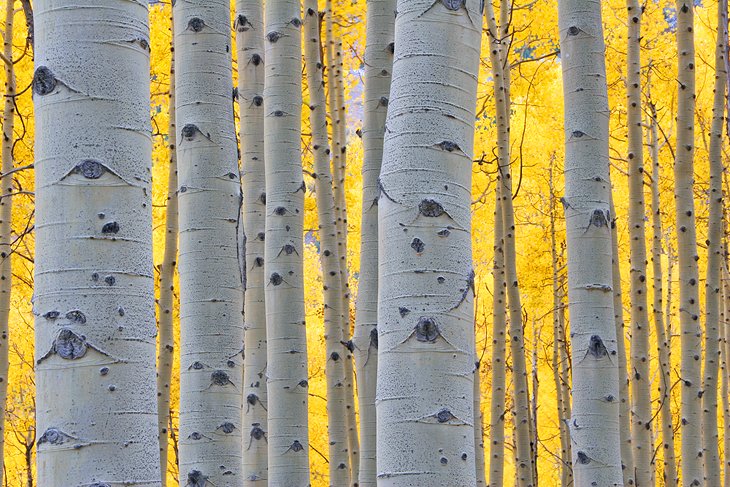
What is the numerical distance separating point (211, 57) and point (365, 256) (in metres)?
0.99

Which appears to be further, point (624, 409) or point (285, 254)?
point (624, 409)

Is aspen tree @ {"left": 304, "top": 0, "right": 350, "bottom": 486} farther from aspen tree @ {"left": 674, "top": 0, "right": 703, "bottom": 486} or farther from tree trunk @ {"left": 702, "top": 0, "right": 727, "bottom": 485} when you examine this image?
tree trunk @ {"left": 702, "top": 0, "right": 727, "bottom": 485}

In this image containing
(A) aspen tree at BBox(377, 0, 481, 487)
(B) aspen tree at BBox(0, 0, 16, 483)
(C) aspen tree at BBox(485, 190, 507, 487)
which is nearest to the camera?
(A) aspen tree at BBox(377, 0, 481, 487)

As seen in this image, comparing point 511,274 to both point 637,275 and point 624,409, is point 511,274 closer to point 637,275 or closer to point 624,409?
point 637,275

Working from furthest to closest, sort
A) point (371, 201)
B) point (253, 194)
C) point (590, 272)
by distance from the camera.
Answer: point (253, 194) → point (590, 272) → point (371, 201)

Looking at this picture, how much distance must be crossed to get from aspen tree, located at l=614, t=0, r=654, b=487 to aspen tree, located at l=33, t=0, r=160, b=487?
194 inches

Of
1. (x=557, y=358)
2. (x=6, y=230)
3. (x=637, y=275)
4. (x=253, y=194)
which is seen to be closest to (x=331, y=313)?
(x=253, y=194)

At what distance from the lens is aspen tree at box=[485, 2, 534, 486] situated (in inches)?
273

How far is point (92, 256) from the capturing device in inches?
67.7

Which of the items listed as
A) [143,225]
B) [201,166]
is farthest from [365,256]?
[143,225]

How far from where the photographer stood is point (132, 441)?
1.72 meters

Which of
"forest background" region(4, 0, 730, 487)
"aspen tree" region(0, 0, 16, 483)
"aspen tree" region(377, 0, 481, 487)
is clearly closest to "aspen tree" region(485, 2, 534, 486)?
"forest background" region(4, 0, 730, 487)

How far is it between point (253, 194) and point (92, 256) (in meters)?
3.15

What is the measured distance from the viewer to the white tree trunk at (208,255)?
330 cm
